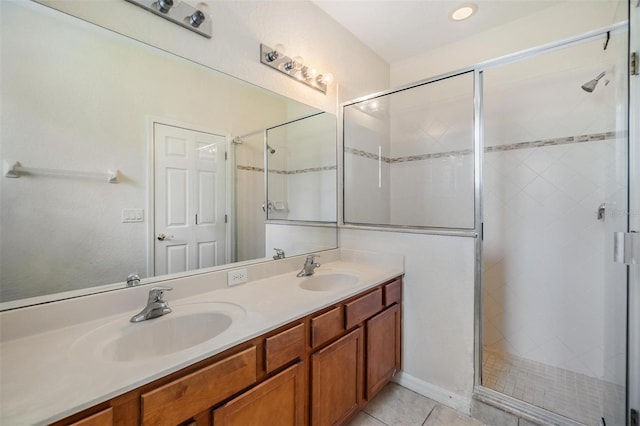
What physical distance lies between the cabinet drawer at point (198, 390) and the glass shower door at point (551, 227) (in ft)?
5.67

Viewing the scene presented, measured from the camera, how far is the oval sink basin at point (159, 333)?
0.88m

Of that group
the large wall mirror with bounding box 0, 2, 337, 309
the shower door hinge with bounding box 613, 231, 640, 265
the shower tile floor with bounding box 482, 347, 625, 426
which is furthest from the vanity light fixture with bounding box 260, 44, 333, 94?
the shower tile floor with bounding box 482, 347, 625, 426

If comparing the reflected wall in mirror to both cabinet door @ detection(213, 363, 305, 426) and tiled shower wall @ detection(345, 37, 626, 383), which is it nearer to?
tiled shower wall @ detection(345, 37, 626, 383)

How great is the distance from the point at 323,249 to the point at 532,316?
1734 mm

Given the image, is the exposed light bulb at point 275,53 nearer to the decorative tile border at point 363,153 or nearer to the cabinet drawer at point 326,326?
the decorative tile border at point 363,153

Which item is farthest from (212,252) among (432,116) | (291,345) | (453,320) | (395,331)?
(432,116)

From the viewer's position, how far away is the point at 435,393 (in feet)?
5.71

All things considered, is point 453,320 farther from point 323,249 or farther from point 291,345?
point 291,345

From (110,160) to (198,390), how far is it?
0.97 meters

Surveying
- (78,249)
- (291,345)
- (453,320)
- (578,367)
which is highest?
(78,249)

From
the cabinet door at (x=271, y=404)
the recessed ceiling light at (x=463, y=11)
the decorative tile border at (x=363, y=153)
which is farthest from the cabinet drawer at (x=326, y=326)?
the recessed ceiling light at (x=463, y=11)

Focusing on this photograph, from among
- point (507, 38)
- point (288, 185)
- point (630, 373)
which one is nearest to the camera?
point (630, 373)

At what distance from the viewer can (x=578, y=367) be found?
1.90m

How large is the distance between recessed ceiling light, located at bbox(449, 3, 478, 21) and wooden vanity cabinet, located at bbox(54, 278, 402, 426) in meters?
2.10
